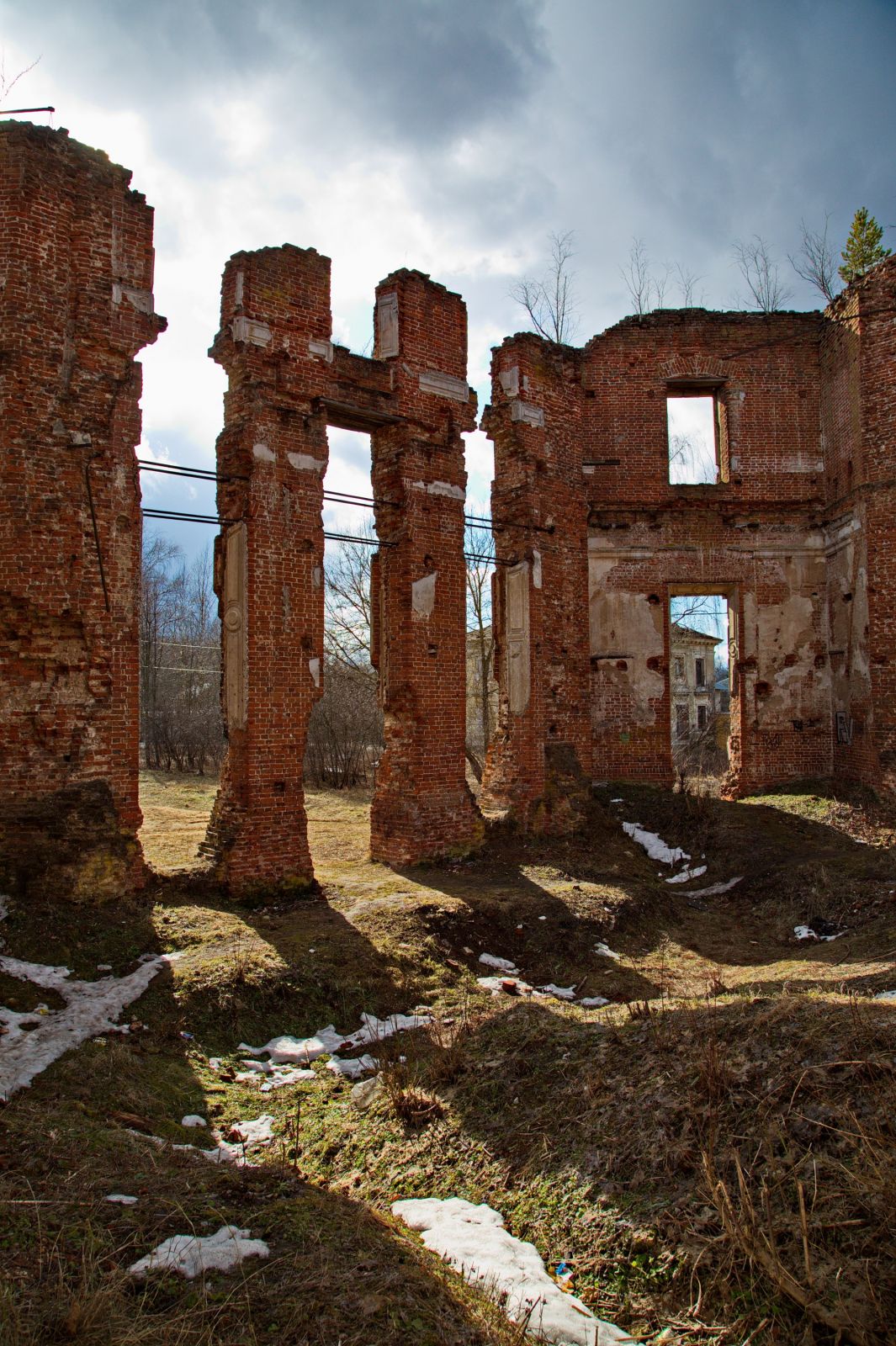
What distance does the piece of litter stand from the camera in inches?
330

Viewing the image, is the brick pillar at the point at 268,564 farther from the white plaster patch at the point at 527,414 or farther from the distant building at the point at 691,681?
the distant building at the point at 691,681

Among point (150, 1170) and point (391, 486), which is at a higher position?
point (391, 486)

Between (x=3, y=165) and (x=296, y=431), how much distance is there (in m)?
3.65

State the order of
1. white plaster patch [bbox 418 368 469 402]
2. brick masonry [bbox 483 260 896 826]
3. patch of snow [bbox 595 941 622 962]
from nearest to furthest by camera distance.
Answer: patch of snow [bbox 595 941 622 962] < white plaster patch [bbox 418 368 469 402] < brick masonry [bbox 483 260 896 826]

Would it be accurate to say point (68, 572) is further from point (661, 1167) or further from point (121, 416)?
point (661, 1167)

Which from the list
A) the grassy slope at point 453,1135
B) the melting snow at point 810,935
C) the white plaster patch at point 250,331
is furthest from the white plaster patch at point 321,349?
the melting snow at point 810,935

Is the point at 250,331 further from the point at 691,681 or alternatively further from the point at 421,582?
the point at 691,681

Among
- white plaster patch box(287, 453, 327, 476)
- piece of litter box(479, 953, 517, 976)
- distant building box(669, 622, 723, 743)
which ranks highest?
white plaster patch box(287, 453, 327, 476)

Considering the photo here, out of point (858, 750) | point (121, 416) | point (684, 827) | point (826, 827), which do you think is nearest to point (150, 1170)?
point (121, 416)

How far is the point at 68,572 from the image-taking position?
7969mm

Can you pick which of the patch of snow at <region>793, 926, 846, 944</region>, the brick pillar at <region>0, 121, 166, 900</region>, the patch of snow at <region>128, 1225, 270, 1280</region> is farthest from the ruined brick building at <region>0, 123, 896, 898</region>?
the patch of snow at <region>128, 1225, 270, 1280</region>

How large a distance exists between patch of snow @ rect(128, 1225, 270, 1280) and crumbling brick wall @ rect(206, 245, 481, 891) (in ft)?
18.1

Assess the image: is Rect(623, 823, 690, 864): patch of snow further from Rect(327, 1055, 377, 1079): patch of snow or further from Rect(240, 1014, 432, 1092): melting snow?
Rect(327, 1055, 377, 1079): patch of snow

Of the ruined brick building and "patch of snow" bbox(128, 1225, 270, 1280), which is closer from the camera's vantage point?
"patch of snow" bbox(128, 1225, 270, 1280)
